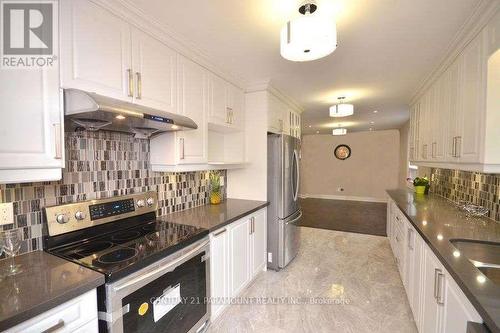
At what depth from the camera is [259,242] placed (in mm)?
2652

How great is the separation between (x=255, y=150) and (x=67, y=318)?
2.26 metres

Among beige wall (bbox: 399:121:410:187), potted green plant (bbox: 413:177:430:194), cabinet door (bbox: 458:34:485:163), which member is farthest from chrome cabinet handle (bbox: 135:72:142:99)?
beige wall (bbox: 399:121:410:187)

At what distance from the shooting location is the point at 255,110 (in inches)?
113

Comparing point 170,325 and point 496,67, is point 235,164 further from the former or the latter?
point 496,67

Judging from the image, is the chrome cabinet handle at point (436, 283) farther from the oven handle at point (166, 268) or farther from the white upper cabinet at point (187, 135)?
the white upper cabinet at point (187, 135)

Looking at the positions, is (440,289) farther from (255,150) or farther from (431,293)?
(255,150)

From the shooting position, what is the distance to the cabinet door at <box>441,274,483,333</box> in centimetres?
99

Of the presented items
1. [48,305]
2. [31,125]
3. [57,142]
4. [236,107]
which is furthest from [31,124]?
[236,107]

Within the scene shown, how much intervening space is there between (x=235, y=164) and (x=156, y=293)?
59.9 inches

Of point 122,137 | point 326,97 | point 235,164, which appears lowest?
point 235,164

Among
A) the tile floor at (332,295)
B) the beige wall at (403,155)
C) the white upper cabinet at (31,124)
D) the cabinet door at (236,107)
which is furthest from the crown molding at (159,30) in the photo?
the beige wall at (403,155)

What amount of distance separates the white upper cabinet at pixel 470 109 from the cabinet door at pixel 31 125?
2.49m

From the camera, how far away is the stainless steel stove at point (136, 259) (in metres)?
1.15

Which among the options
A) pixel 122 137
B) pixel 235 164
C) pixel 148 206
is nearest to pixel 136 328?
pixel 148 206
